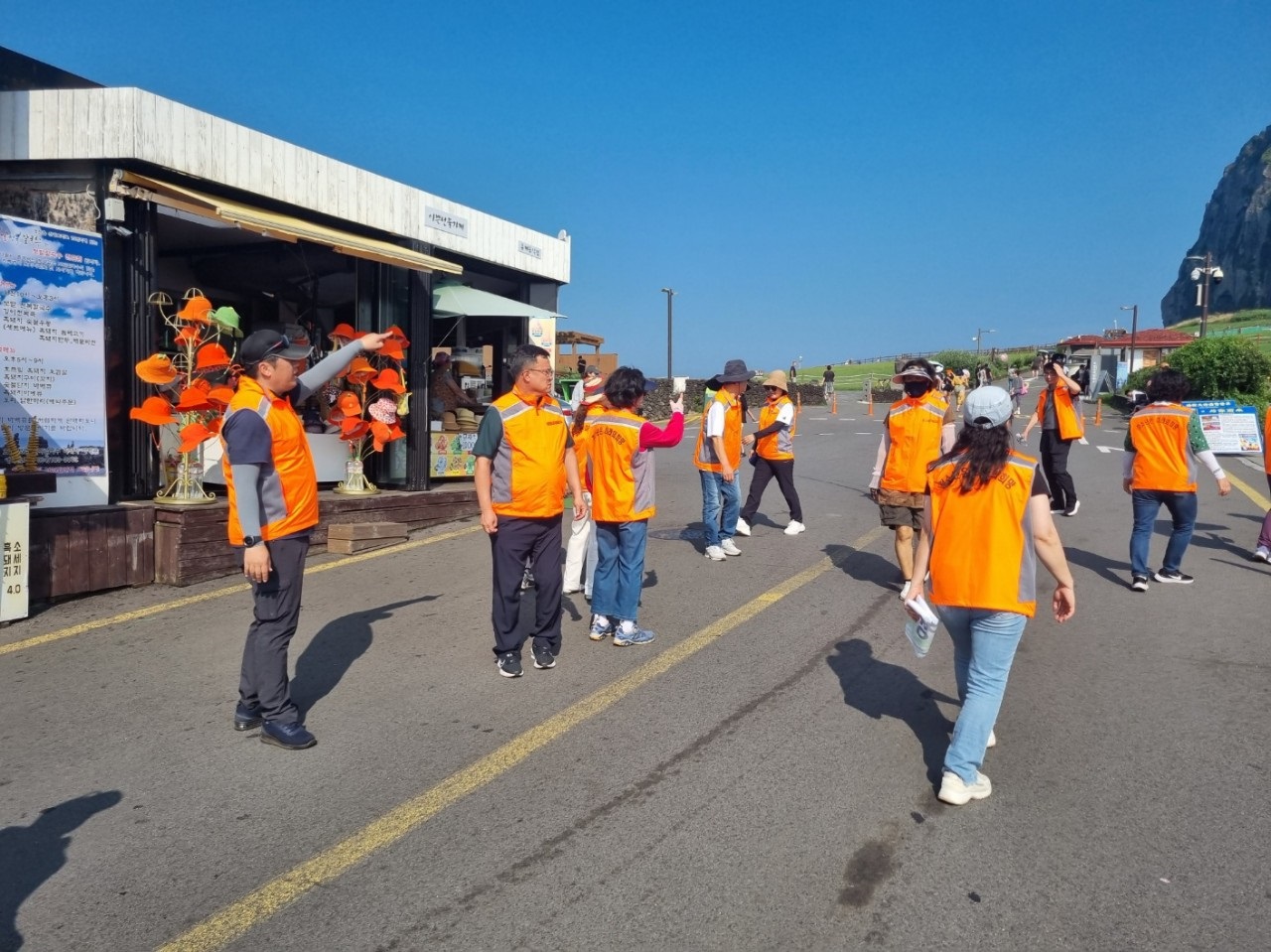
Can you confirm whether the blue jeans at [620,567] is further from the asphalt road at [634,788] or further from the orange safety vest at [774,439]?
the orange safety vest at [774,439]

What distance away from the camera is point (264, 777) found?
3986 mm

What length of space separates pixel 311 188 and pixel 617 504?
5.66m

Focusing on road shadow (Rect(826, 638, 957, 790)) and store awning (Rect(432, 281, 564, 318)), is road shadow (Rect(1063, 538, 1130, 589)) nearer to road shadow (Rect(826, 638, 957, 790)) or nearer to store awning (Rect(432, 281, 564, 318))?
road shadow (Rect(826, 638, 957, 790))

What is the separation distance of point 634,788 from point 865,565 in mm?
4964

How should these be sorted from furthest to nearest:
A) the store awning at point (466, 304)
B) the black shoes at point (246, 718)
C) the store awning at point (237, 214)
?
the store awning at point (466, 304) < the store awning at point (237, 214) < the black shoes at point (246, 718)

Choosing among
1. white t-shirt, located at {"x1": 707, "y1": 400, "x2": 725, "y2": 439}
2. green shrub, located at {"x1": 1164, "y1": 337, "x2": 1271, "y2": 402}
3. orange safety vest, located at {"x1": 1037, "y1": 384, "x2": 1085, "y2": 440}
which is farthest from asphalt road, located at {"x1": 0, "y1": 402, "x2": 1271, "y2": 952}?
green shrub, located at {"x1": 1164, "y1": 337, "x2": 1271, "y2": 402}

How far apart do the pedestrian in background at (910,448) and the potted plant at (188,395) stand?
16.9 ft

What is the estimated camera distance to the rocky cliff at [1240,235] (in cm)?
12575

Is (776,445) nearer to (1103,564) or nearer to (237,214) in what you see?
(1103,564)

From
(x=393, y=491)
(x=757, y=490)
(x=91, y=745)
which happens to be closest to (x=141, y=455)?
(x=393, y=491)

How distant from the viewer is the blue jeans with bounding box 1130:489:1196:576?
24.4 ft

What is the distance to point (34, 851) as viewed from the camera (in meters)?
3.40

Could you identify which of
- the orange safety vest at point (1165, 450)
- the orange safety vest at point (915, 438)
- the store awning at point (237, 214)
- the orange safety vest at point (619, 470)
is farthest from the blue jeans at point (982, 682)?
the store awning at point (237, 214)

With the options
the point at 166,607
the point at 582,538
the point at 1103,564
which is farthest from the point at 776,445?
the point at 166,607
